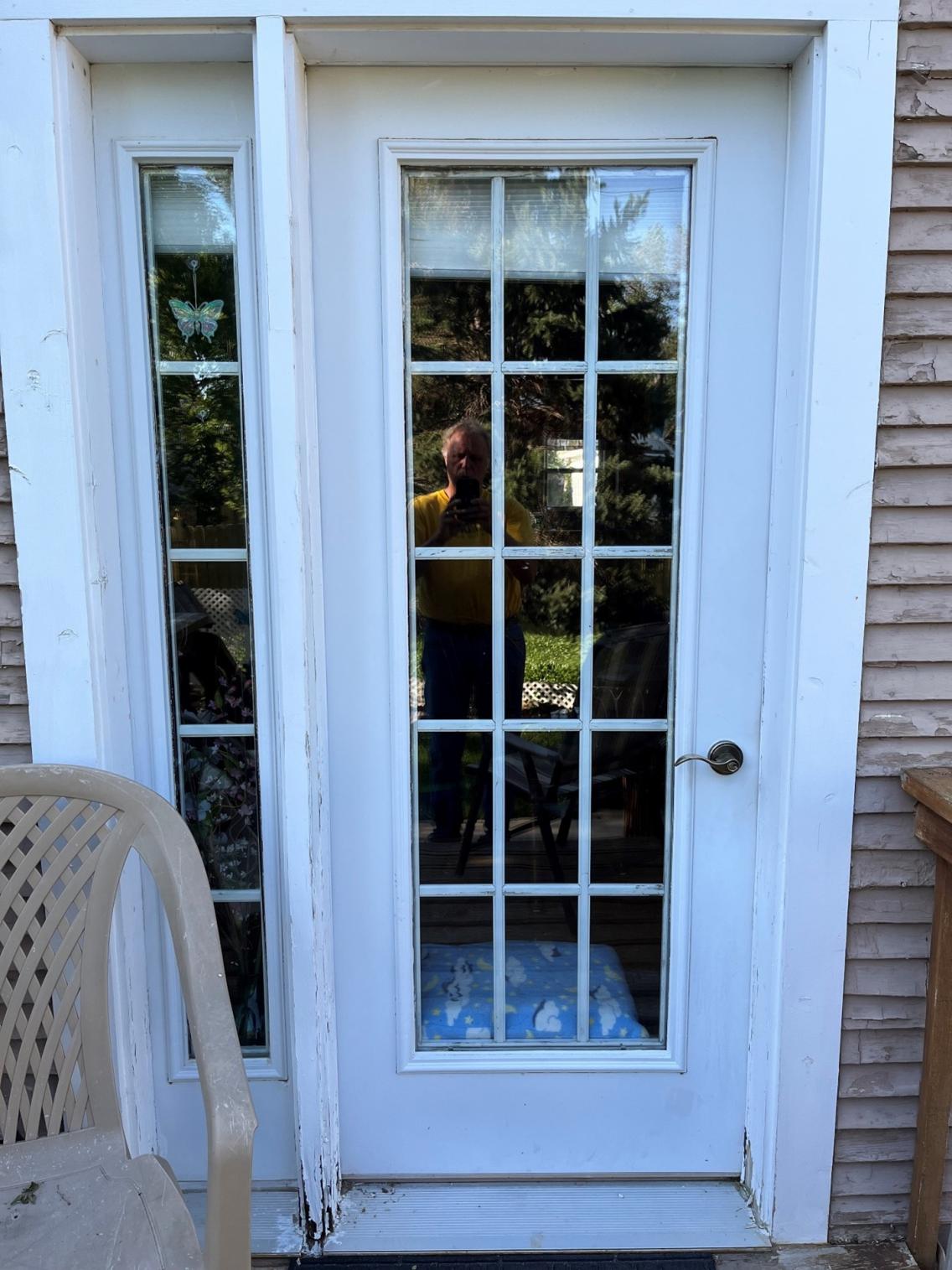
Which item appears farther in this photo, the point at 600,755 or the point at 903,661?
the point at 600,755

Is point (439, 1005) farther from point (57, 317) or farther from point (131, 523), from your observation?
point (57, 317)

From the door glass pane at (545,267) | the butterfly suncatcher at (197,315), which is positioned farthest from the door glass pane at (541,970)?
the butterfly suncatcher at (197,315)

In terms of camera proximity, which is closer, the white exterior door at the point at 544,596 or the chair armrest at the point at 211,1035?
the chair armrest at the point at 211,1035

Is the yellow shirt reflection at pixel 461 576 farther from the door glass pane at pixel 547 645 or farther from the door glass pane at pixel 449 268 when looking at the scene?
the door glass pane at pixel 449 268

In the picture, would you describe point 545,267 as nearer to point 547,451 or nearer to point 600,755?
point 547,451

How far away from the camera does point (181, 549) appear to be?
1.57 meters

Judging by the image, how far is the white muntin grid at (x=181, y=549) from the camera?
4.94 feet

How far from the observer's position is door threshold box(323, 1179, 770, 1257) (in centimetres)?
161

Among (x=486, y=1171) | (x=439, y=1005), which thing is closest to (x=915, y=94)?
(x=439, y=1005)

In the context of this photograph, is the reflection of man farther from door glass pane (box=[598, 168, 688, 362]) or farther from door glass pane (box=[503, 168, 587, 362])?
door glass pane (box=[598, 168, 688, 362])

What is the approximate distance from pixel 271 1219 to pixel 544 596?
1.32 m

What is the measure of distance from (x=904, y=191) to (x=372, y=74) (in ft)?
2.99

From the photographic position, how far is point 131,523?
1539 millimetres

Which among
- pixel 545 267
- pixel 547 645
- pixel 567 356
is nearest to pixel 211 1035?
pixel 547 645
